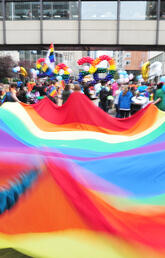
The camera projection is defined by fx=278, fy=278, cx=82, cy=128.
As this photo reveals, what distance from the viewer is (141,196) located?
97.1 inches

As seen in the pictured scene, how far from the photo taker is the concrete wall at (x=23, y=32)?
18.3 metres

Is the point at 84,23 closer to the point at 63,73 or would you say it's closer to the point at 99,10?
the point at 99,10

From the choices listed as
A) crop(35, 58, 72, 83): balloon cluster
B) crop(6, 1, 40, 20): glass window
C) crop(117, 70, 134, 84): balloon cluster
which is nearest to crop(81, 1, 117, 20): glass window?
crop(6, 1, 40, 20): glass window

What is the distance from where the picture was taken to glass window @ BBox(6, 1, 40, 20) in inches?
720

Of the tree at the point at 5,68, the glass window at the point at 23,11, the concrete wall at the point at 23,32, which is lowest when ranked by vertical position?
the tree at the point at 5,68

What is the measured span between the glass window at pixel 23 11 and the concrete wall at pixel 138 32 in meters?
5.69

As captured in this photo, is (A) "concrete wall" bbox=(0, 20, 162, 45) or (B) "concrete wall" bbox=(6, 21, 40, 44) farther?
(B) "concrete wall" bbox=(6, 21, 40, 44)

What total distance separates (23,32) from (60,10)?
9.29ft

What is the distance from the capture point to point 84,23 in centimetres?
1798

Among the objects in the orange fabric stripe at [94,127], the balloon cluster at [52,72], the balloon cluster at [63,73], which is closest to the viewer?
the orange fabric stripe at [94,127]

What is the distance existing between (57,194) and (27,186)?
0.31 metres

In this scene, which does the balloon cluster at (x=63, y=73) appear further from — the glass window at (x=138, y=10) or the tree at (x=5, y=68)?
the tree at (x=5, y=68)

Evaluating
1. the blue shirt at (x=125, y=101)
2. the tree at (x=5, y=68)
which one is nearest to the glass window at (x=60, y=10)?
the blue shirt at (x=125, y=101)

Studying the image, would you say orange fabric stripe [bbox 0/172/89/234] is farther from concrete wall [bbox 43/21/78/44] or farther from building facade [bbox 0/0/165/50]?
concrete wall [bbox 43/21/78/44]
